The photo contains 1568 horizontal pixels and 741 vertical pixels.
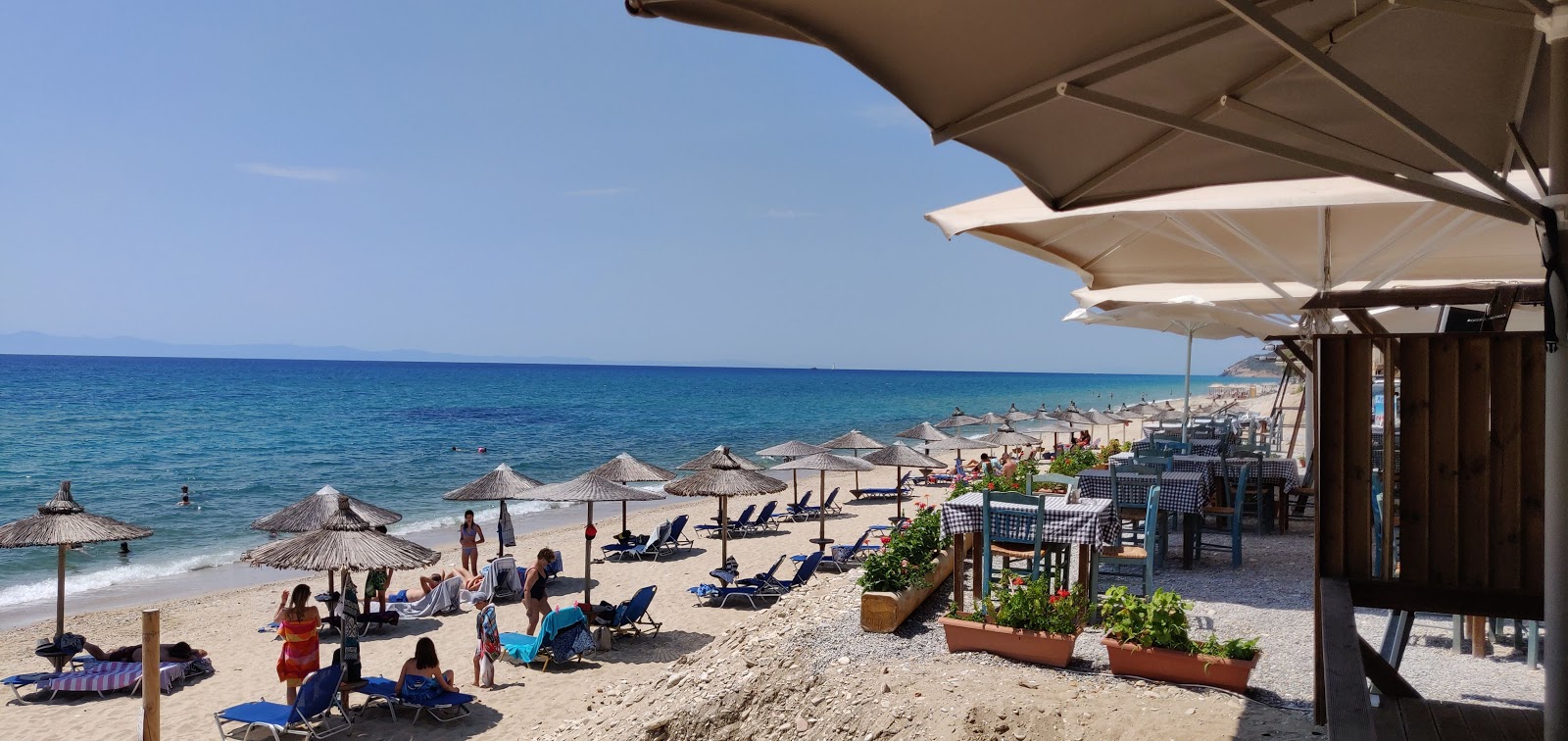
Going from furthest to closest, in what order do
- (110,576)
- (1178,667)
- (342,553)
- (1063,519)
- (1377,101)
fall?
(110,576) → (342,553) → (1063,519) → (1178,667) → (1377,101)

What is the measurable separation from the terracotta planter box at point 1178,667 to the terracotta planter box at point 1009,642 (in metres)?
0.28

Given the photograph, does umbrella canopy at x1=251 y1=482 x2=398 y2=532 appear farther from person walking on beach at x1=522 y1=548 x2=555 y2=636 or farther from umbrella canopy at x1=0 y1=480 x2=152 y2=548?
person walking on beach at x1=522 y1=548 x2=555 y2=636

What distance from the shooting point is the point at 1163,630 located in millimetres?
5500

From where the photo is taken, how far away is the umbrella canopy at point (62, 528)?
1045cm

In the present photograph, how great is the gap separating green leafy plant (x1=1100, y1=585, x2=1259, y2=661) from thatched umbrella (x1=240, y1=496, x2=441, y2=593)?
670 cm

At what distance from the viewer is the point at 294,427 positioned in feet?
187

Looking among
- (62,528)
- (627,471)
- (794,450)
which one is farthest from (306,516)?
(794,450)

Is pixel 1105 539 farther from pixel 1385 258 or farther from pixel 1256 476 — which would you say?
pixel 1256 476

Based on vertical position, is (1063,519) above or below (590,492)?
above

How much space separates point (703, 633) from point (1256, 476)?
6.40 m

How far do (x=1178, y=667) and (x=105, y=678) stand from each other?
1006cm

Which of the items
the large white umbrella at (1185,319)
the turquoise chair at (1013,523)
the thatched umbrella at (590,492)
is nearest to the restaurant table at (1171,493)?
the turquoise chair at (1013,523)

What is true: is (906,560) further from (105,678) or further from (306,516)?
(105,678)

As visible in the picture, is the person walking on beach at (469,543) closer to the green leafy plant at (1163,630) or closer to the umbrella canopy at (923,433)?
the umbrella canopy at (923,433)
